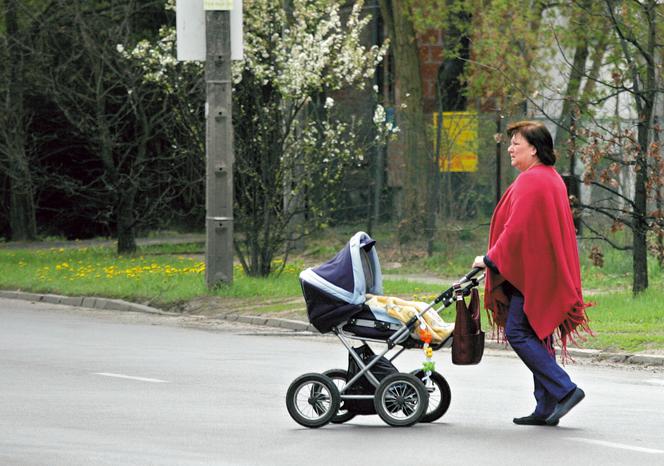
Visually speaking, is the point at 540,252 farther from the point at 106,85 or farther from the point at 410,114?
the point at 106,85

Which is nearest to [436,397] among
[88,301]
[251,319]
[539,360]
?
[539,360]

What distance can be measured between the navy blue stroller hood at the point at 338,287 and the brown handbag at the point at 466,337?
0.59 m

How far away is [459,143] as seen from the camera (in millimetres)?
24719

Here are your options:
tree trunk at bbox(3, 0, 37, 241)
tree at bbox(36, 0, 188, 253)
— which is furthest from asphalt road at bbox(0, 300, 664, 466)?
tree trunk at bbox(3, 0, 37, 241)

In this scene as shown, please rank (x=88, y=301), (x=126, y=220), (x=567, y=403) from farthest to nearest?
(x=126, y=220)
(x=88, y=301)
(x=567, y=403)

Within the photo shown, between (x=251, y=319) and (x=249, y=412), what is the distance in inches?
298

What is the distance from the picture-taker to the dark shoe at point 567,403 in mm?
9156

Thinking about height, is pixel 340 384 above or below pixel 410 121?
below

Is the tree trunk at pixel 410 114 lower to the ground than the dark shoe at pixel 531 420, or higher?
higher

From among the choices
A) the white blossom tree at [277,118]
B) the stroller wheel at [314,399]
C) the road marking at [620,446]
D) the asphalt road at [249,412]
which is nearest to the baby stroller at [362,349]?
the stroller wheel at [314,399]

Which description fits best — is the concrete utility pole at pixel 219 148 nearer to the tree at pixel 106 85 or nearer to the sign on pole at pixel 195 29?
the sign on pole at pixel 195 29

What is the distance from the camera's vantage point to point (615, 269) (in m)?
21.9

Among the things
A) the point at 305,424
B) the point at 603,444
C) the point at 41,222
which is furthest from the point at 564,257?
the point at 41,222

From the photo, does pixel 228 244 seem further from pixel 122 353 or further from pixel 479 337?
pixel 479 337
